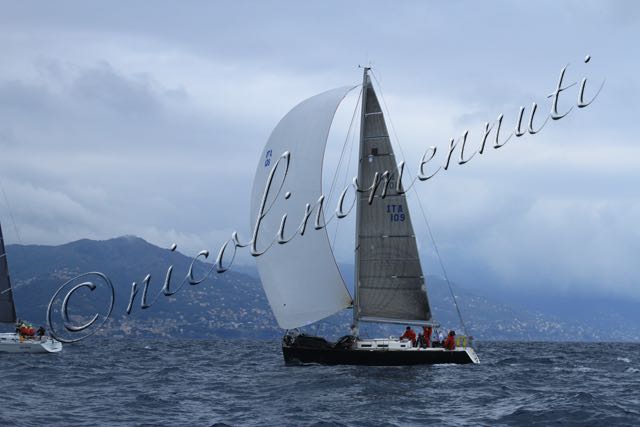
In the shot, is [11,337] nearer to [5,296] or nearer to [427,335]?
[5,296]

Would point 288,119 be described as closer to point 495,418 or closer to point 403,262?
point 403,262

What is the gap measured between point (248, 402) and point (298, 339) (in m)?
13.1

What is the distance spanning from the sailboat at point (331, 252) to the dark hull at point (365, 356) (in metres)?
0.05

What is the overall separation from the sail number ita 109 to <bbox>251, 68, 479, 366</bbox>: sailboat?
53 millimetres

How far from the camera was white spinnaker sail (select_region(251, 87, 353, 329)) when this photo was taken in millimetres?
43531

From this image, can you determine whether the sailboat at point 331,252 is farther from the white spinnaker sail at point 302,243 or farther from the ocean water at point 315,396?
the ocean water at point 315,396

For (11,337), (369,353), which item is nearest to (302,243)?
(369,353)

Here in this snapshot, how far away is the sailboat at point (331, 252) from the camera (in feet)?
143

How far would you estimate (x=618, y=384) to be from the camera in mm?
40594

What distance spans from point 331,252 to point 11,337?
29.5 meters

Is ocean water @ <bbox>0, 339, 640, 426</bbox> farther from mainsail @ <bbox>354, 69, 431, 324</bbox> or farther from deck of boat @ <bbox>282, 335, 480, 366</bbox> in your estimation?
mainsail @ <bbox>354, 69, 431, 324</bbox>

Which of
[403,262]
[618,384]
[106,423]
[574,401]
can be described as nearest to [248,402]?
[106,423]

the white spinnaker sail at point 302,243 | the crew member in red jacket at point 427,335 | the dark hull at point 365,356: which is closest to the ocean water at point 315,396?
the dark hull at point 365,356

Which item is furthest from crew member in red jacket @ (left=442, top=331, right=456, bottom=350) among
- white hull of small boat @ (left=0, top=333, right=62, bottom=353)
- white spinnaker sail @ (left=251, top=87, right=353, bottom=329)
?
white hull of small boat @ (left=0, top=333, right=62, bottom=353)
